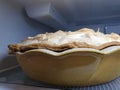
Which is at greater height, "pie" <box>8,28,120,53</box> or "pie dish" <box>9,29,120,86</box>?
"pie" <box>8,28,120,53</box>

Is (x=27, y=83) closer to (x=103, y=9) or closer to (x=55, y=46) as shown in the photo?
(x=55, y=46)

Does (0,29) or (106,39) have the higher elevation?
(0,29)

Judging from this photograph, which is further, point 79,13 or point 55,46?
point 79,13

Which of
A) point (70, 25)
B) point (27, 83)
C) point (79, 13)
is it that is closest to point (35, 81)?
point (27, 83)

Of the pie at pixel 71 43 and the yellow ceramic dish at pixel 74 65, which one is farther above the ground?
the pie at pixel 71 43

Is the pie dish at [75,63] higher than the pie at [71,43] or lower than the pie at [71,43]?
lower

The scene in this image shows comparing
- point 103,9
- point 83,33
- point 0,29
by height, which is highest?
point 103,9
